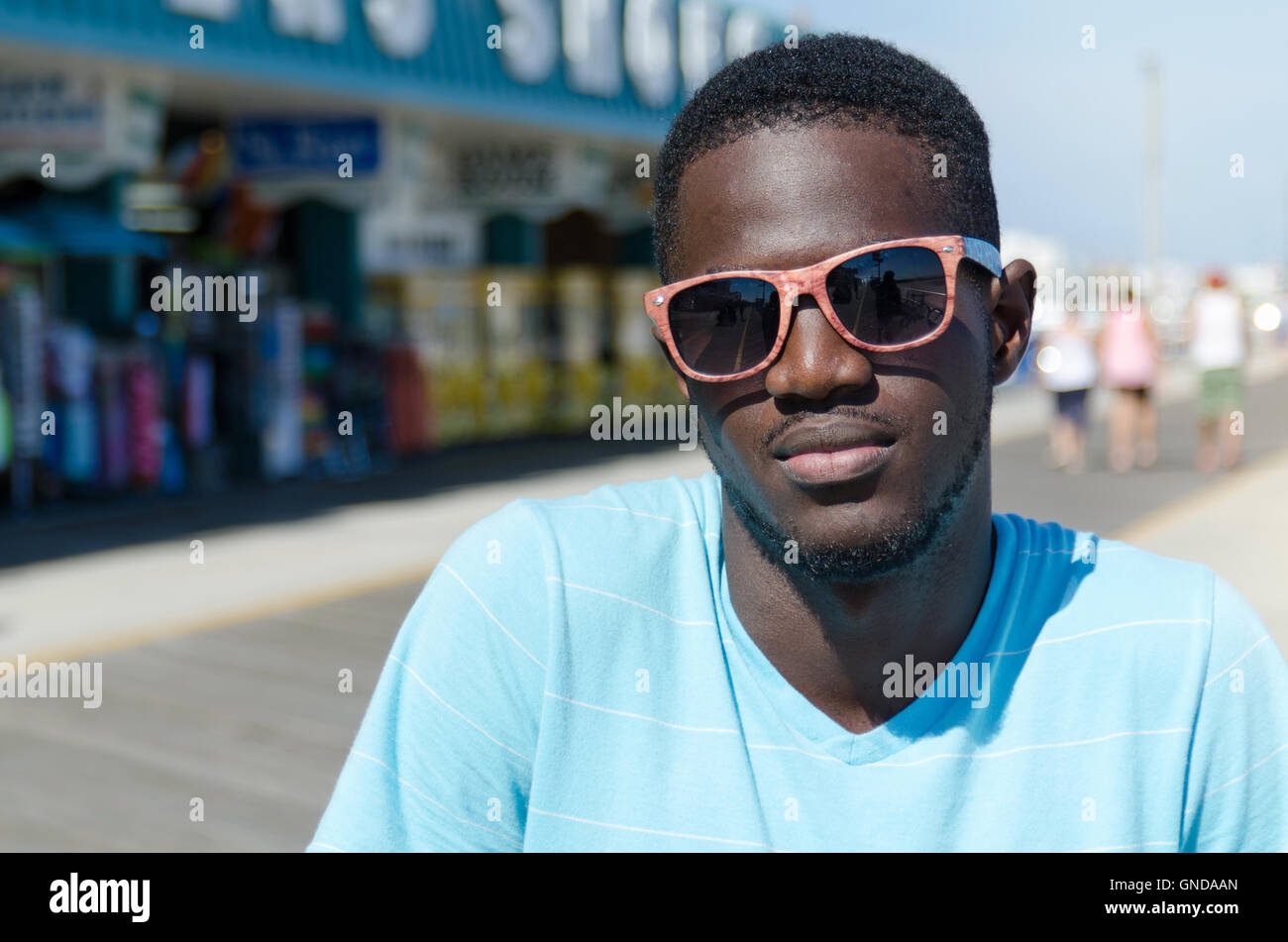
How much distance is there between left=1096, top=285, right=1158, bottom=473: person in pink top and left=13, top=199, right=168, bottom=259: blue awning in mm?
8526

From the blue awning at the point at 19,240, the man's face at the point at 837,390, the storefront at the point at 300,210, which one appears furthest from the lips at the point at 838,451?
the blue awning at the point at 19,240

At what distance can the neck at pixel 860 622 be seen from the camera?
1.64m

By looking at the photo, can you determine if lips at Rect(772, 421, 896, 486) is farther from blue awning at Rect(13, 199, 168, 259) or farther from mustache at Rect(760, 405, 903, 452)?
blue awning at Rect(13, 199, 168, 259)

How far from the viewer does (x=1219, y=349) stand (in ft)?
43.3

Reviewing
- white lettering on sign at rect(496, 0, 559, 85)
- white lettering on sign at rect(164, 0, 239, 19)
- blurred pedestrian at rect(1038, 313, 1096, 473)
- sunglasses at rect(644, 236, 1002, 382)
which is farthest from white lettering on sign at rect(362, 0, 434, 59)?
sunglasses at rect(644, 236, 1002, 382)

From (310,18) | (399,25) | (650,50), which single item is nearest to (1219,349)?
(650,50)

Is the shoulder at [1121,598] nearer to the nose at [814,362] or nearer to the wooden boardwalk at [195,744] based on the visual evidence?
the nose at [814,362]

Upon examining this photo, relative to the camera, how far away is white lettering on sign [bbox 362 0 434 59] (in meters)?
12.1

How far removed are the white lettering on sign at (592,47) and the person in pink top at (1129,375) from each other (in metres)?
5.82

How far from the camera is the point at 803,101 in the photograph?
64.2 inches

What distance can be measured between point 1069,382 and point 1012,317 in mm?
12304

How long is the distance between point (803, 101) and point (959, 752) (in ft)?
2.47
